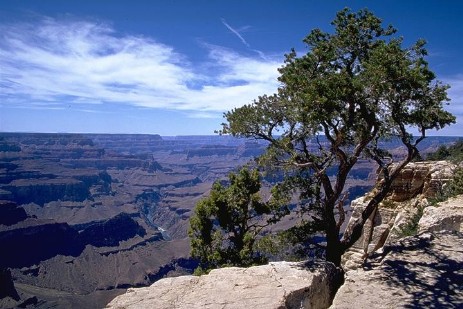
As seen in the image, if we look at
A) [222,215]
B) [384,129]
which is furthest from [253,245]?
[384,129]

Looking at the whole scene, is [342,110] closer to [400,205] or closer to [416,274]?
[416,274]

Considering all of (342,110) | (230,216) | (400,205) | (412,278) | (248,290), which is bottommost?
(230,216)

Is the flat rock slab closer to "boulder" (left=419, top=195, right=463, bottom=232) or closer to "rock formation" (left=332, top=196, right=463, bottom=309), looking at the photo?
"rock formation" (left=332, top=196, right=463, bottom=309)

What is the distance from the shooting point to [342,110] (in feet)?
50.8

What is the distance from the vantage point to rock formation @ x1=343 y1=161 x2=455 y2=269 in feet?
66.2

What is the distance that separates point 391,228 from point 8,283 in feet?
426

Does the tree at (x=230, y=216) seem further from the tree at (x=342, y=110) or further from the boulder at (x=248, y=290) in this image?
the boulder at (x=248, y=290)

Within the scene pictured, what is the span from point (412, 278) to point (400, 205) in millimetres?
11245

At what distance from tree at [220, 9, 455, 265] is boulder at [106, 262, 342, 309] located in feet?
14.9

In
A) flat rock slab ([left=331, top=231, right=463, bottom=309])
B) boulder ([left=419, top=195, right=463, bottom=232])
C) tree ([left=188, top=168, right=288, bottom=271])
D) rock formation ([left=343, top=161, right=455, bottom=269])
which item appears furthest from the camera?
tree ([left=188, top=168, right=288, bottom=271])

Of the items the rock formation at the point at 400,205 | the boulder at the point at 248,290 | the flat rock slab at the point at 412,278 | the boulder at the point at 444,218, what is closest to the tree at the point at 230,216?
the rock formation at the point at 400,205

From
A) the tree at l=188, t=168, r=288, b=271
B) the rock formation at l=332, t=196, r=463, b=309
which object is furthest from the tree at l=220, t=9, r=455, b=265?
the tree at l=188, t=168, r=288, b=271

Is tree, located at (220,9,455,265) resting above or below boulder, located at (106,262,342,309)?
above

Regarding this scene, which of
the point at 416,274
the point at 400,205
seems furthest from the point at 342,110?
the point at 400,205
